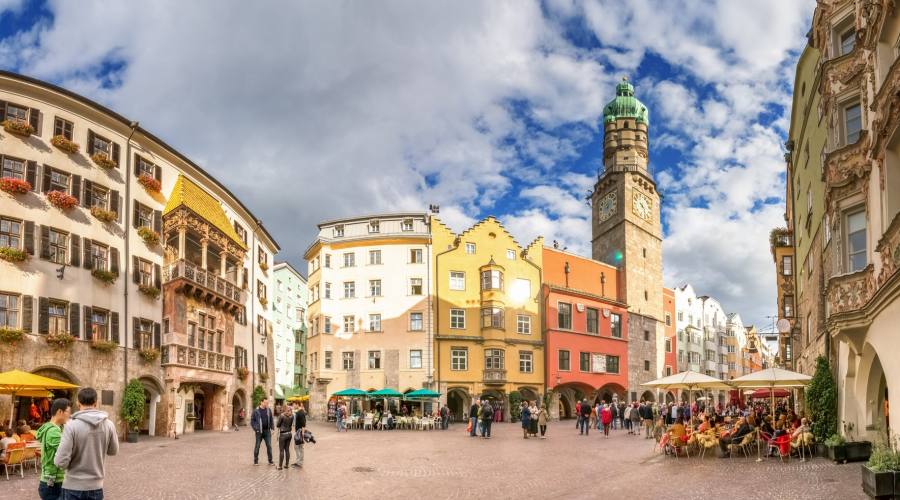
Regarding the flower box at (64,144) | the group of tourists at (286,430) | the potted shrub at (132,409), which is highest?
the flower box at (64,144)

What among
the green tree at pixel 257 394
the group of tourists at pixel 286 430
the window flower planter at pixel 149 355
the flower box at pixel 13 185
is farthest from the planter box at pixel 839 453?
the green tree at pixel 257 394

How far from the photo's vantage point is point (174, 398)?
35.5 meters

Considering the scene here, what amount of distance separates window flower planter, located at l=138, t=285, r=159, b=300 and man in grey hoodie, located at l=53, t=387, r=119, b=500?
95.1ft

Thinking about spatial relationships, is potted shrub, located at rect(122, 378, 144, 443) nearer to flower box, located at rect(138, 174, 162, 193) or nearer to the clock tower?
flower box, located at rect(138, 174, 162, 193)

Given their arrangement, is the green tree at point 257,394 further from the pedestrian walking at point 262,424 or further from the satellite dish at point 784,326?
the satellite dish at point 784,326

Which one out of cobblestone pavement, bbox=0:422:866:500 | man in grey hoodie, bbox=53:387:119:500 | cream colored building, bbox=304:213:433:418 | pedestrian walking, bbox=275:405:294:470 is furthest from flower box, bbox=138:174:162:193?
man in grey hoodie, bbox=53:387:119:500

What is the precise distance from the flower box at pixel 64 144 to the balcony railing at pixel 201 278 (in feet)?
24.3

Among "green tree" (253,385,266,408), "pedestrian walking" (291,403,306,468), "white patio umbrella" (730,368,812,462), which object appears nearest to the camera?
"pedestrian walking" (291,403,306,468)

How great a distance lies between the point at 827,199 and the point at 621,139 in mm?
60072

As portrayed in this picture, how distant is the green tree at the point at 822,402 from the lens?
2112cm

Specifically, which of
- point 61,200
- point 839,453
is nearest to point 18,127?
point 61,200

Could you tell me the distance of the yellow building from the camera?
55.8m

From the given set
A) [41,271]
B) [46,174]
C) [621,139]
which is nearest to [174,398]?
[41,271]

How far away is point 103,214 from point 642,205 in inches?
2089
